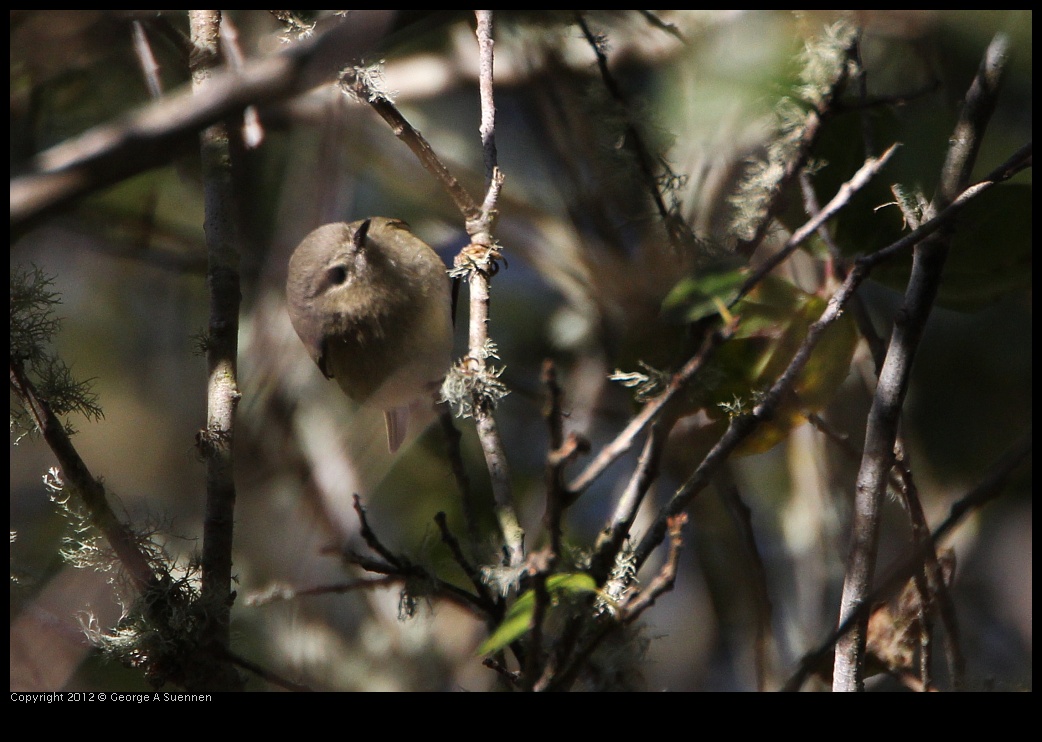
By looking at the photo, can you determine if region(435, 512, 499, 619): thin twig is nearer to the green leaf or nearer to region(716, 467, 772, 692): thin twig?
the green leaf

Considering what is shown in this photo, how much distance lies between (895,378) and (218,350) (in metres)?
1.01

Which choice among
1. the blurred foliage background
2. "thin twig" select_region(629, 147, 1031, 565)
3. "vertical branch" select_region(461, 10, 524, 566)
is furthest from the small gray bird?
"thin twig" select_region(629, 147, 1031, 565)

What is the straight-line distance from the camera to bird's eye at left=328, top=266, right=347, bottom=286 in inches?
79.3

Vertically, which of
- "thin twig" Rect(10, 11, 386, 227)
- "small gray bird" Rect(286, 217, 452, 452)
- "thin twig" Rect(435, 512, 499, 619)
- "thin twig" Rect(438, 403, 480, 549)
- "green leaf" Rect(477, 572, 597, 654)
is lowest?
"green leaf" Rect(477, 572, 597, 654)

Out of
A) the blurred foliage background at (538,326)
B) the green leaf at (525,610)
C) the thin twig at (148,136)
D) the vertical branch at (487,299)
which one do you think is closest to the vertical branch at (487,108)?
the vertical branch at (487,299)

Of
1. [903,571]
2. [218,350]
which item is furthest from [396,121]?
[903,571]

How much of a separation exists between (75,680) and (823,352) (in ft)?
5.19

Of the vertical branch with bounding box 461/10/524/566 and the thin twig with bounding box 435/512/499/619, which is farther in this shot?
the vertical branch with bounding box 461/10/524/566

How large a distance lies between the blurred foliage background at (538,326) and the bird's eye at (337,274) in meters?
0.21

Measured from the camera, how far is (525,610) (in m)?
0.87

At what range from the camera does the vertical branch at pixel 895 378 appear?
1.05 m

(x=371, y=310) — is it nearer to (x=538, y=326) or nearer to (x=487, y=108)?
(x=487, y=108)

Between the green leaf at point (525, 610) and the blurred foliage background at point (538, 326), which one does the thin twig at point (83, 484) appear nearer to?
the blurred foliage background at point (538, 326)

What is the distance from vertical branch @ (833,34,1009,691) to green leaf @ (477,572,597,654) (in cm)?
36
